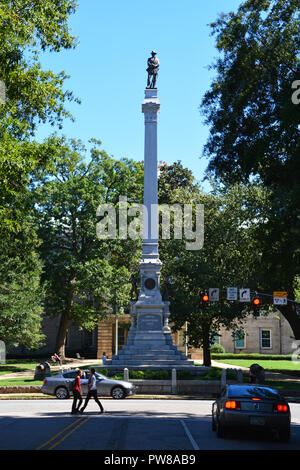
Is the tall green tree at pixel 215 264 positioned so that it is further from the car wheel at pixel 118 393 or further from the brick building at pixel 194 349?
the brick building at pixel 194 349

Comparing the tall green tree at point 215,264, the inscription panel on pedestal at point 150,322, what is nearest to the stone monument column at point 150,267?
the inscription panel on pedestal at point 150,322

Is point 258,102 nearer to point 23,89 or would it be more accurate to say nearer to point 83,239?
point 23,89

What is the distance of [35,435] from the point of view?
40.3ft

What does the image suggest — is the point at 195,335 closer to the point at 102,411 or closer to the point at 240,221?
the point at 240,221

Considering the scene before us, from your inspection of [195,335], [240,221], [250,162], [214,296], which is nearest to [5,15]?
[250,162]

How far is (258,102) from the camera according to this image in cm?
2208

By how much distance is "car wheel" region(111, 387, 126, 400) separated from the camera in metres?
24.5

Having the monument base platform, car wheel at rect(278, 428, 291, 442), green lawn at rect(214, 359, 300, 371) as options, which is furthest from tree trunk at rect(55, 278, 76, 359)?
car wheel at rect(278, 428, 291, 442)

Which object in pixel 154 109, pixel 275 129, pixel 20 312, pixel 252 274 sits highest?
pixel 154 109

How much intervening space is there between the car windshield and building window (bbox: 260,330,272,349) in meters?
59.1

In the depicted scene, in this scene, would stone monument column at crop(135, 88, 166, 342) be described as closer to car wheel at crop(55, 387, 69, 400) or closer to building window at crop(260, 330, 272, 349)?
car wheel at crop(55, 387, 69, 400)

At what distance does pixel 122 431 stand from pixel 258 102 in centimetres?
1426

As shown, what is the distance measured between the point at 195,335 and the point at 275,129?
26779 mm

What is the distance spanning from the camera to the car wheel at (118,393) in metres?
24.5
